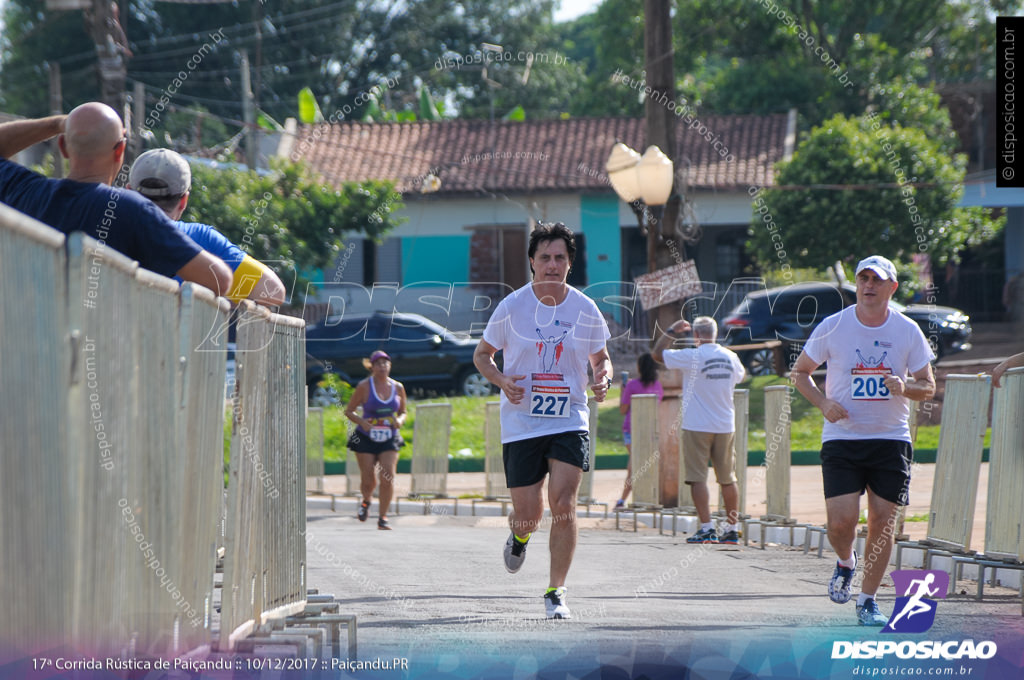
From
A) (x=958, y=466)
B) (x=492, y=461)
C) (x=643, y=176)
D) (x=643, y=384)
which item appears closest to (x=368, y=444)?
(x=492, y=461)

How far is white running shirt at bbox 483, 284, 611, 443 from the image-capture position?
6.90 meters

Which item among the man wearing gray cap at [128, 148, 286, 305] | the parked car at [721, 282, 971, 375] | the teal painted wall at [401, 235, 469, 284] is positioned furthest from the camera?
the teal painted wall at [401, 235, 469, 284]

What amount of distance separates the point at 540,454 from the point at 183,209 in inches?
86.8

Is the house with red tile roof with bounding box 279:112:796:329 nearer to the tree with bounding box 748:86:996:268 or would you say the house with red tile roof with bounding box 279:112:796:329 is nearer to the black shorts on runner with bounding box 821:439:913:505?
the tree with bounding box 748:86:996:268

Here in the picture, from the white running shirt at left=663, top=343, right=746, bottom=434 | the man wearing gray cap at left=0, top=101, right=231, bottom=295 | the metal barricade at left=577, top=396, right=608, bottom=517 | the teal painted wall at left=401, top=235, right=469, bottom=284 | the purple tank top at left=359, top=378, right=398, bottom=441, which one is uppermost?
the teal painted wall at left=401, top=235, right=469, bottom=284

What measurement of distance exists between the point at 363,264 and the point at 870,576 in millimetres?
27697

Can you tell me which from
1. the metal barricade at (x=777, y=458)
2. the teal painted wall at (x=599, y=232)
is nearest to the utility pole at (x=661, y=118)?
the metal barricade at (x=777, y=458)

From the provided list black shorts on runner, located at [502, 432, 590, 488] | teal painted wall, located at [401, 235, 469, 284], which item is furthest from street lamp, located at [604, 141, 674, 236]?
teal painted wall, located at [401, 235, 469, 284]

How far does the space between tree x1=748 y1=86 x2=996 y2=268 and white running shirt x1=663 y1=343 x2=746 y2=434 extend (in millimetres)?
17431

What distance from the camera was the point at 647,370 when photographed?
49.8ft

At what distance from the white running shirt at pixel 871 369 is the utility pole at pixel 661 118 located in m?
6.61

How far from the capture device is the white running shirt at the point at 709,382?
1164cm

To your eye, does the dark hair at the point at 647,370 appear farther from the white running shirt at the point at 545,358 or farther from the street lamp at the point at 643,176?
the white running shirt at the point at 545,358

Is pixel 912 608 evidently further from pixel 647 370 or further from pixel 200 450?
pixel 647 370
